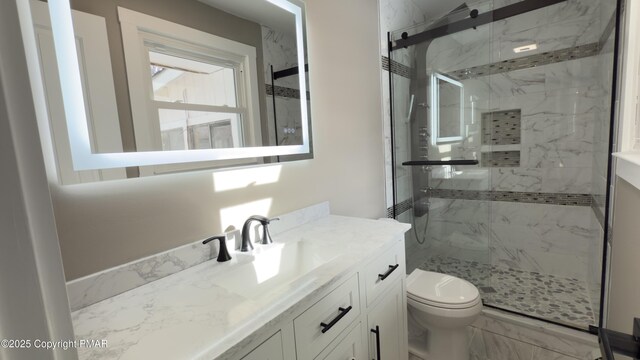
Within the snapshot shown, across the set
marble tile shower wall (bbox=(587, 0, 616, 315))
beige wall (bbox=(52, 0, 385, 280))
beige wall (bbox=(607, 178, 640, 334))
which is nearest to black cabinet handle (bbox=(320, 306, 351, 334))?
beige wall (bbox=(52, 0, 385, 280))

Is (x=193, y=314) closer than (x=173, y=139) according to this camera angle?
Yes

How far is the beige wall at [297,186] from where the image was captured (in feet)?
2.87

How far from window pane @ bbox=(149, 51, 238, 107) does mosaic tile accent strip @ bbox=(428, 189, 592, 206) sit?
211 cm

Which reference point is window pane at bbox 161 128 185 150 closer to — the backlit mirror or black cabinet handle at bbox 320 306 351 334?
the backlit mirror

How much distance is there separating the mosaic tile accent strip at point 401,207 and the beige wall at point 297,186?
0.11 m

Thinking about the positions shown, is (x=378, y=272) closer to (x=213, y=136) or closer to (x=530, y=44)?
(x=213, y=136)

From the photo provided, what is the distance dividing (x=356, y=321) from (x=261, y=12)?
4.62ft

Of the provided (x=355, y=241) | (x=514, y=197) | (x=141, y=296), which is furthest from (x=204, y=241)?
(x=514, y=197)

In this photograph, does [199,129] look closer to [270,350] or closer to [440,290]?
[270,350]

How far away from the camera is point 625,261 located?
1.24 m

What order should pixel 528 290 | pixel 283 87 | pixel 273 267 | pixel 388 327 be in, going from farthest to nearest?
pixel 528 290 → pixel 283 87 → pixel 388 327 → pixel 273 267

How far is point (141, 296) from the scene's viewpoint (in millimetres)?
890

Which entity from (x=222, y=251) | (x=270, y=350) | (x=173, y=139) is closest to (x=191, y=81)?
(x=173, y=139)

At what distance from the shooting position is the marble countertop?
0.64 meters
